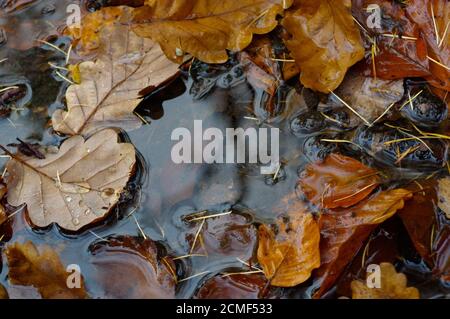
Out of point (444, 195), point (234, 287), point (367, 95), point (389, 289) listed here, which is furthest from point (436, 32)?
point (234, 287)

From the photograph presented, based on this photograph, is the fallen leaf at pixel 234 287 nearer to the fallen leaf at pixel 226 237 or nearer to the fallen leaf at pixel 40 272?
the fallen leaf at pixel 226 237

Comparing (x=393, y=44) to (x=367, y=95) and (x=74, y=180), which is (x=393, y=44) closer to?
(x=367, y=95)

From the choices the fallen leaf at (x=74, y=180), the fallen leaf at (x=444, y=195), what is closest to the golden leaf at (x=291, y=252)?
the fallen leaf at (x=444, y=195)

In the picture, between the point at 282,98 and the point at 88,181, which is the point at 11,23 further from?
the point at 282,98

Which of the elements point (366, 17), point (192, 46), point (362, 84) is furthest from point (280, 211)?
point (366, 17)

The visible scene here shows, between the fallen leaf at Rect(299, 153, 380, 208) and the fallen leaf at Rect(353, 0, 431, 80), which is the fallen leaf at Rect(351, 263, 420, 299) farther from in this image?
the fallen leaf at Rect(353, 0, 431, 80)

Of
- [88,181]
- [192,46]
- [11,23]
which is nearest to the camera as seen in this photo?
[88,181]

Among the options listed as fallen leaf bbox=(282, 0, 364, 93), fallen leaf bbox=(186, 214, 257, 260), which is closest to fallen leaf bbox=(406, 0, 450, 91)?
fallen leaf bbox=(282, 0, 364, 93)
